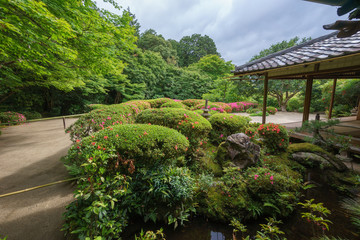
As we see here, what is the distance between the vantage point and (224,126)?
4.81m

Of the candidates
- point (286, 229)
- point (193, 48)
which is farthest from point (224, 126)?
point (193, 48)

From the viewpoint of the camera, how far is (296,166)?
12.2 ft

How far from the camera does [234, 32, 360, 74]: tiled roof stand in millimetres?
3121

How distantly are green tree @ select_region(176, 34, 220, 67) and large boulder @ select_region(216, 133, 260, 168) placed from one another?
28.3 m

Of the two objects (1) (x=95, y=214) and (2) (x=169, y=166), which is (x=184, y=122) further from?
(1) (x=95, y=214)

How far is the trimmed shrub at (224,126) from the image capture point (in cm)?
471

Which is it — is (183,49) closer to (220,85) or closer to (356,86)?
(220,85)

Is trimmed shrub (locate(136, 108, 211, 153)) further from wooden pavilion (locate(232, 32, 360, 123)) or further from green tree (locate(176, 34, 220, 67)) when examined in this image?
green tree (locate(176, 34, 220, 67))

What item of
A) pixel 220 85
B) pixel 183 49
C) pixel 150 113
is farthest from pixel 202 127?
pixel 183 49

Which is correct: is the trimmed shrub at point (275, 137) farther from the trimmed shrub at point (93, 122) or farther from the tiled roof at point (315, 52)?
the trimmed shrub at point (93, 122)

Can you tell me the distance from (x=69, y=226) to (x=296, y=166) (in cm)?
489

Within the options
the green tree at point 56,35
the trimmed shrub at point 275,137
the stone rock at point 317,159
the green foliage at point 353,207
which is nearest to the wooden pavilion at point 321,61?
the stone rock at point 317,159

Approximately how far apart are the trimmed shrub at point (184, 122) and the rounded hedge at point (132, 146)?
88cm

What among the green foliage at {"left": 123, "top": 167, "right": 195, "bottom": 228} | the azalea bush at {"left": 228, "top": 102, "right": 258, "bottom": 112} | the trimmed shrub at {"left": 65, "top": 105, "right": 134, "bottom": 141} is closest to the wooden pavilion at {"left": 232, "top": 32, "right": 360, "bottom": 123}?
the green foliage at {"left": 123, "top": 167, "right": 195, "bottom": 228}
